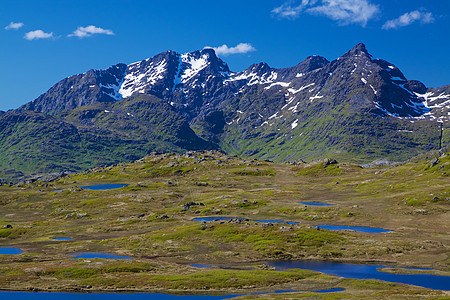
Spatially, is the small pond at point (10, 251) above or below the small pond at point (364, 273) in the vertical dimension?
above

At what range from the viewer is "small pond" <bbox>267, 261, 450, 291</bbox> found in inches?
3159

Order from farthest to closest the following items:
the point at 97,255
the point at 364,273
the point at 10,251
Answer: the point at 10,251, the point at 97,255, the point at 364,273

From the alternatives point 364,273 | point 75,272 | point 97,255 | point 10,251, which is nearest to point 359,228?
point 364,273

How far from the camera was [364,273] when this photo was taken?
89.6 metres

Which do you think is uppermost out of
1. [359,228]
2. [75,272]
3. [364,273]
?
[75,272]

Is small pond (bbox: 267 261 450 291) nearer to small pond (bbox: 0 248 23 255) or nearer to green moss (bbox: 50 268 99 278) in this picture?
green moss (bbox: 50 268 99 278)

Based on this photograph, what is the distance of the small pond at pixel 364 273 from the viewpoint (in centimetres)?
8025

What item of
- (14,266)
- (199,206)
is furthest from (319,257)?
(199,206)

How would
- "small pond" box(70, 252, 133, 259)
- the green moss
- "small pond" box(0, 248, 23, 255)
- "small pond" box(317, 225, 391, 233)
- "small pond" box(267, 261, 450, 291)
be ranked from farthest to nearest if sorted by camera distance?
"small pond" box(317, 225, 391, 233)
"small pond" box(0, 248, 23, 255)
"small pond" box(70, 252, 133, 259)
the green moss
"small pond" box(267, 261, 450, 291)

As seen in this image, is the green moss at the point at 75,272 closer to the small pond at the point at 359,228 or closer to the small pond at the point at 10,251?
the small pond at the point at 10,251

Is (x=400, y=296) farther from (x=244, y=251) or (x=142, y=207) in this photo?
(x=142, y=207)

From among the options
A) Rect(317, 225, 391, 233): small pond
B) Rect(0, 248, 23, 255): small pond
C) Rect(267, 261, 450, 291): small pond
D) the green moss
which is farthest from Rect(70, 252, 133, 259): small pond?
Rect(317, 225, 391, 233): small pond

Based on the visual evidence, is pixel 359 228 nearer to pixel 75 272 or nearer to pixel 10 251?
pixel 75 272

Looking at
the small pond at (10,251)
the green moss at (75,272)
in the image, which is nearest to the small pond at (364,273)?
the green moss at (75,272)
